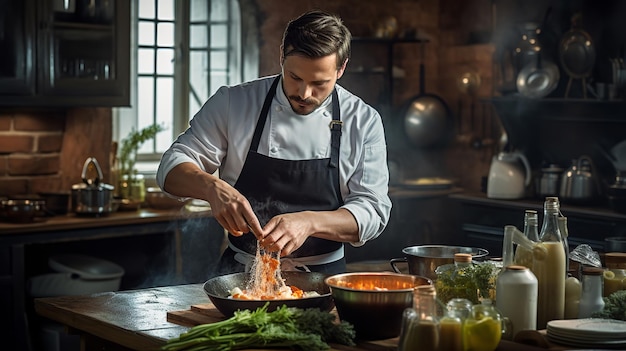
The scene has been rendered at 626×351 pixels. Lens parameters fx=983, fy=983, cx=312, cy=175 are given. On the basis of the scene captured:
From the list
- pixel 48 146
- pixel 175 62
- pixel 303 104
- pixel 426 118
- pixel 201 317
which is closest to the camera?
pixel 201 317

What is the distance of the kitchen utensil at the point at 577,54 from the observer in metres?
5.90

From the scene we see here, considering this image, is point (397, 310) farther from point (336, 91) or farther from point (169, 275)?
point (169, 275)

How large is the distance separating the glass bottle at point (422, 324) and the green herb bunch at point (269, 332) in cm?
23

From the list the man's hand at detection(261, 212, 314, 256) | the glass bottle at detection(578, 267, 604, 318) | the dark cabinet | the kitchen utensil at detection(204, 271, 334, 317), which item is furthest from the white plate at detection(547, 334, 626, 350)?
the dark cabinet

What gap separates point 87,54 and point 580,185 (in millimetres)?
2897

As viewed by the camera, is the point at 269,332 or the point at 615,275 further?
the point at 615,275

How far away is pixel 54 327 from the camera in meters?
5.09

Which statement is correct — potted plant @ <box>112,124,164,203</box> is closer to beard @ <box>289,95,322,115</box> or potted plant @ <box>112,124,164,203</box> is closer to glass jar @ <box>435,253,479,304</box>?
beard @ <box>289,95,322,115</box>

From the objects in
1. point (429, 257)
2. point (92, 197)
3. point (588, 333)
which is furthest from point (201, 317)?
point (92, 197)

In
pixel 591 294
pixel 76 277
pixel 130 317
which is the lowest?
pixel 76 277

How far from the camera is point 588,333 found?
2336mm

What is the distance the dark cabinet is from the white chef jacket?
213 centimetres

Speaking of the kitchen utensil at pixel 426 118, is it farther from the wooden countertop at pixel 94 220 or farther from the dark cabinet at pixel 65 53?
the dark cabinet at pixel 65 53

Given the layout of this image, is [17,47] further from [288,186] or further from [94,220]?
[288,186]
